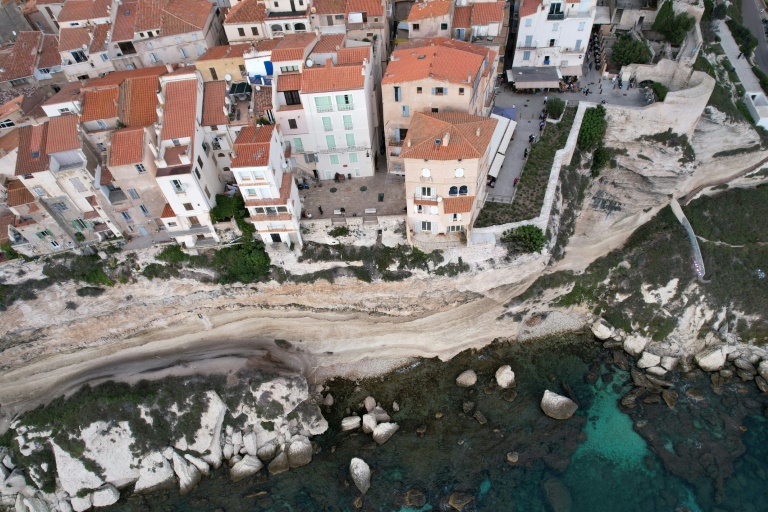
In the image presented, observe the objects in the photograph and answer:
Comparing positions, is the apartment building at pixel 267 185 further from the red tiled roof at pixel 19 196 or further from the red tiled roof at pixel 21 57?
the red tiled roof at pixel 21 57

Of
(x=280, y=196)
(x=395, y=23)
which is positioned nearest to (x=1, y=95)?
(x=280, y=196)

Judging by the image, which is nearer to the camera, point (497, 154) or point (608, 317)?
point (497, 154)

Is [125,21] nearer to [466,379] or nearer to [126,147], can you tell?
[126,147]

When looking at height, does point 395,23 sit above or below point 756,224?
above

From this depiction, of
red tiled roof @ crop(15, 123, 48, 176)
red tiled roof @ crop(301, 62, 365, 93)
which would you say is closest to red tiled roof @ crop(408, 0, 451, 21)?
red tiled roof @ crop(301, 62, 365, 93)

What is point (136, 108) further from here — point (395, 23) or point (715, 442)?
point (715, 442)

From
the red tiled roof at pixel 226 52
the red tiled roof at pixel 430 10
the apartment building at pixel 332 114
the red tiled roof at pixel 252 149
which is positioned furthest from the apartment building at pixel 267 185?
the red tiled roof at pixel 430 10
